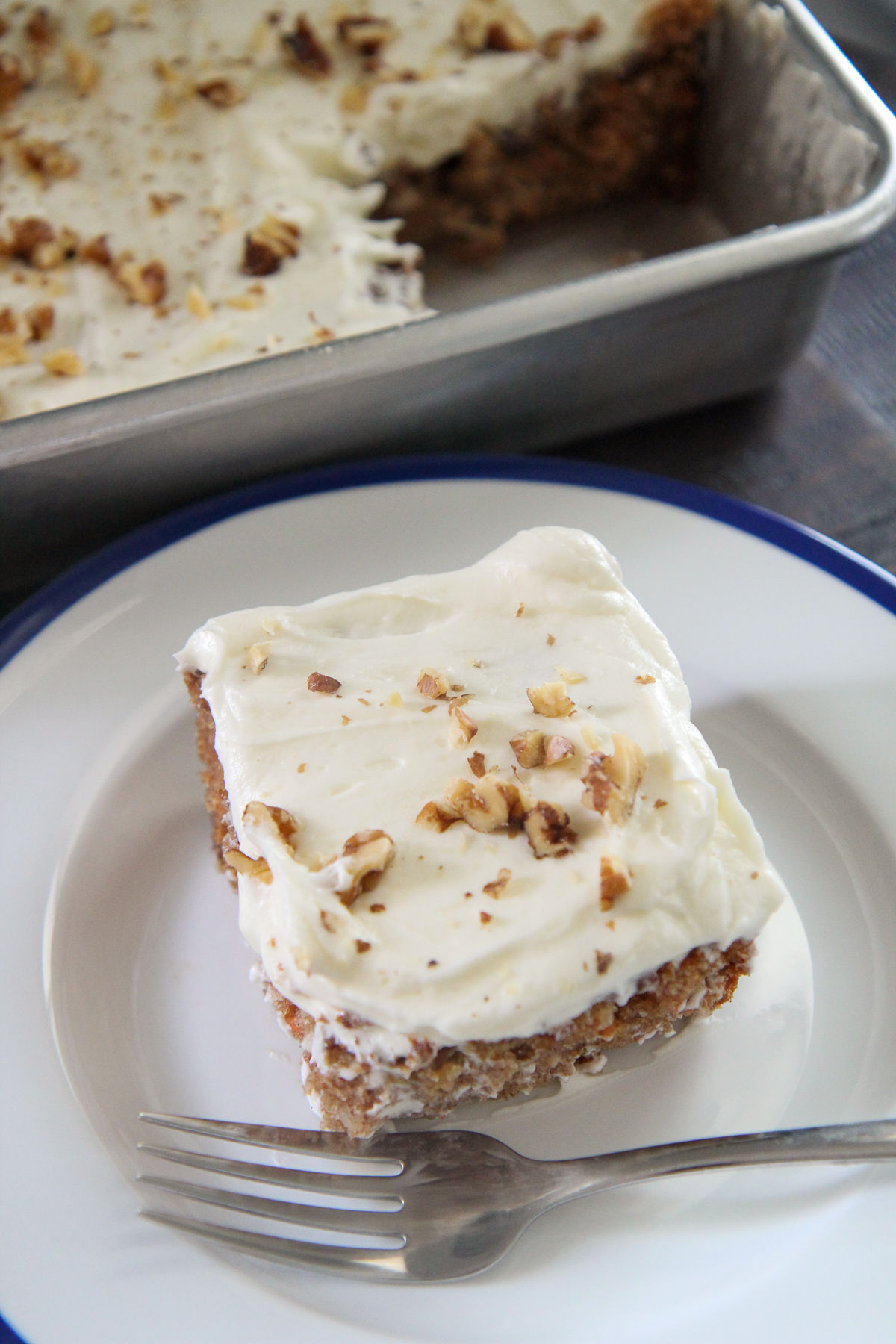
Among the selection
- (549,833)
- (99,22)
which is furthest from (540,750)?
(99,22)

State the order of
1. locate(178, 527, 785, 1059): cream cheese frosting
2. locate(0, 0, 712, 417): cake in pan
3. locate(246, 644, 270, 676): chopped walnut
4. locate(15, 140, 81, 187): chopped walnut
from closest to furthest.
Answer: locate(178, 527, 785, 1059): cream cheese frosting
locate(246, 644, 270, 676): chopped walnut
locate(0, 0, 712, 417): cake in pan
locate(15, 140, 81, 187): chopped walnut

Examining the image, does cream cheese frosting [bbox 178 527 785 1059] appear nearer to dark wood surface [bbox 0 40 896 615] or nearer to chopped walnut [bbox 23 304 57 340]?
dark wood surface [bbox 0 40 896 615]

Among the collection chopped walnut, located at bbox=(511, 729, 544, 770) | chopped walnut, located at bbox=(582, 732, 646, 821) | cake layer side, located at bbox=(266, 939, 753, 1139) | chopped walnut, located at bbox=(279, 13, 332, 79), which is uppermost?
chopped walnut, located at bbox=(279, 13, 332, 79)

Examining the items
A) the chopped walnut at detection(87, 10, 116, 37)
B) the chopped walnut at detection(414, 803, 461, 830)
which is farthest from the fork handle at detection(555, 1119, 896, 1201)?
the chopped walnut at detection(87, 10, 116, 37)

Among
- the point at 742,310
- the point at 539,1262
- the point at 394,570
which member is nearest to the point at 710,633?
the point at 394,570

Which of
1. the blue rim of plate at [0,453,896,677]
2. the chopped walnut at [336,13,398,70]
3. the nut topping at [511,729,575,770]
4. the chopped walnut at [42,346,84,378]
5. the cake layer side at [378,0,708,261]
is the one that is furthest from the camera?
the cake layer side at [378,0,708,261]

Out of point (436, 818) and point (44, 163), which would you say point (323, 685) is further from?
point (44, 163)

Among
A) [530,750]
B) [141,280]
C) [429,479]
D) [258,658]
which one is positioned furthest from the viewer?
[141,280]
